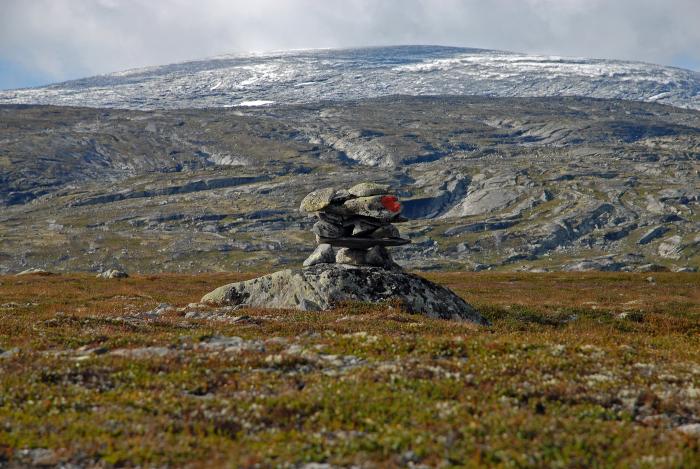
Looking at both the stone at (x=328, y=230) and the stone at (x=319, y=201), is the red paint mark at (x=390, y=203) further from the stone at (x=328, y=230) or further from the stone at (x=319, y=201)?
the stone at (x=319, y=201)

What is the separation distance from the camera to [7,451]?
10.9 meters

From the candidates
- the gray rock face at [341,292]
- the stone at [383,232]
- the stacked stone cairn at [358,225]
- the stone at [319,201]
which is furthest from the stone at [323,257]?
the gray rock face at [341,292]

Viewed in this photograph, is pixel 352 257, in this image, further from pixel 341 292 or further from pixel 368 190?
pixel 341 292

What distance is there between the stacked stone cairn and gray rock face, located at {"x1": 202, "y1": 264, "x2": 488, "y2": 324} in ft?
20.1

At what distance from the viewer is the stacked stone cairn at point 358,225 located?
1704 inches

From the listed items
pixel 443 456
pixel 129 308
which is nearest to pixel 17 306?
pixel 129 308

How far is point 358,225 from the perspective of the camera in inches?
1725

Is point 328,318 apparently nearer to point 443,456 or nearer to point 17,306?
point 443,456

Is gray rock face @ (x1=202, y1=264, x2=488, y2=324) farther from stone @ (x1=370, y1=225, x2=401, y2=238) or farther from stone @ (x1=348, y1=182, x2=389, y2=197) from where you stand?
stone @ (x1=348, y1=182, x2=389, y2=197)

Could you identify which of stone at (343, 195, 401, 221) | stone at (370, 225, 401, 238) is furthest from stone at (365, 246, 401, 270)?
stone at (343, 195, 401, 221)

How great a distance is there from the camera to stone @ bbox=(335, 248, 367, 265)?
4294 centimetres

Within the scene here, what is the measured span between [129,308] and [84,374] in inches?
839

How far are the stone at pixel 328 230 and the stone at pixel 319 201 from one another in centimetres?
119

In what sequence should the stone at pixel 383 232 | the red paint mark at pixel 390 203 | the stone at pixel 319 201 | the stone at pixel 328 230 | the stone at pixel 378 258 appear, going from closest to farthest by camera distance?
the stone at pixel 378 258
the stone at pixel 383 232
the red paint mark at pixel 390 203
the stone at pixel 328 230
the stone at pixel 319 201
